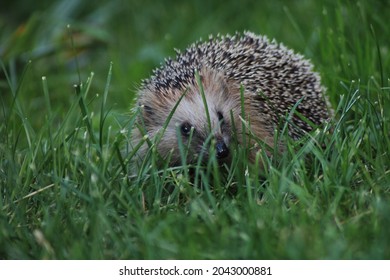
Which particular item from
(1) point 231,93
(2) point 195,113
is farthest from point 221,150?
(1) point 231,93

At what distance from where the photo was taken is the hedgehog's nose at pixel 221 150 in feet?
12.7

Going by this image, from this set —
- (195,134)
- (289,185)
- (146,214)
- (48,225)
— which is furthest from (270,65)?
(48,225)

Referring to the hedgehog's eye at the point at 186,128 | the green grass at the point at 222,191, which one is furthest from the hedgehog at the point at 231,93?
the green grass at the point at 222,191

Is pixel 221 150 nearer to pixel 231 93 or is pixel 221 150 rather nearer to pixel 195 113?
pixel 195 113

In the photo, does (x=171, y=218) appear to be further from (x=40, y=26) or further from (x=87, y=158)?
(x=40, y=26)

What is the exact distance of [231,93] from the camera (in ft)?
14.7

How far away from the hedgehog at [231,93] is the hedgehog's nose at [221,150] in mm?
294

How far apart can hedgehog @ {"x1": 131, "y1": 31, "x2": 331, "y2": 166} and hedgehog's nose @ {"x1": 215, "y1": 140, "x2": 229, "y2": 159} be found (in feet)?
0.96

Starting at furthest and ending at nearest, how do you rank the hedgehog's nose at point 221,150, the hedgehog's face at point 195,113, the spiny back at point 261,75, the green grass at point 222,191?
the spiny back at point 261,75
the hedgehog's face at point 195,113
the hedgehog's nose at point 221,150
the green grass at point 222,191

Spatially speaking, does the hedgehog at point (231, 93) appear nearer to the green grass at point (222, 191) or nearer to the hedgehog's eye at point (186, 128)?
the hedgehog's eye at point (186, 128)

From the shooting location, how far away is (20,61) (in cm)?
617

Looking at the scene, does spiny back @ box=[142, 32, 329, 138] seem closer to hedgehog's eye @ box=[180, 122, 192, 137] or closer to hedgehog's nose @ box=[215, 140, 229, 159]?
hedgehog's eye @ box=[180, 122, 192, 137]

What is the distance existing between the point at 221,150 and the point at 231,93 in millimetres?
694
